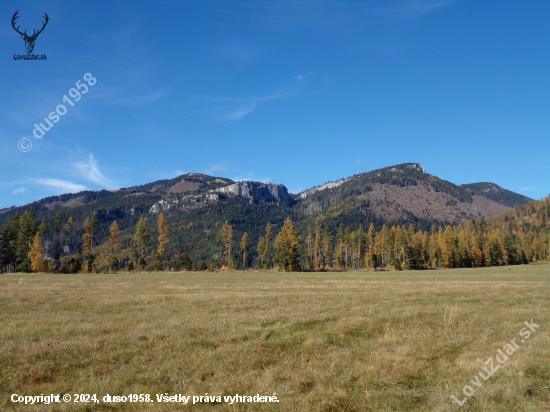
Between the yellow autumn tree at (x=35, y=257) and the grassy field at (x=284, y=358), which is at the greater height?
the yellow autumn tree at (x=35, y=257)

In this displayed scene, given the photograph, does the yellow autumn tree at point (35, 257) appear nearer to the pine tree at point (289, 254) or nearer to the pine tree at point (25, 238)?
the pine tree at point (25, 238)

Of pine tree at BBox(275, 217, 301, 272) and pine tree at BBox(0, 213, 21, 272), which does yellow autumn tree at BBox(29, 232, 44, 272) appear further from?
pine tree at BBox(275, 217, 301, 272)

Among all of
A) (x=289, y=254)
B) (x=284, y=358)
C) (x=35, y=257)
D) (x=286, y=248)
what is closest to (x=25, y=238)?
(x=35, y=257)

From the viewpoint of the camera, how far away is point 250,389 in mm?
7523

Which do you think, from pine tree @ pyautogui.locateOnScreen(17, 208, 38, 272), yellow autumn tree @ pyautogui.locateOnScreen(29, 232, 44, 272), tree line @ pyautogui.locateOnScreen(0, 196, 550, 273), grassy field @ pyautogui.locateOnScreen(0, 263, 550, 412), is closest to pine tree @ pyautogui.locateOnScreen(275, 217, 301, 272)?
tree line @ pyautogui.locateOnScreen(0, 196, 550, 273)

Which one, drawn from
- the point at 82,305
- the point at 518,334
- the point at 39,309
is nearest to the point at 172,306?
the point at 82,305

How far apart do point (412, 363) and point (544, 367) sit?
12.2ft

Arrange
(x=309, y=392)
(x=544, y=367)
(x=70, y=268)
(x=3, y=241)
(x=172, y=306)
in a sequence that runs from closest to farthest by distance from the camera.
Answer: (x=309, y=392) → (x=544, y=367) → (x=172, y=306) → (x=70, y=268) → (x=3, y=241)

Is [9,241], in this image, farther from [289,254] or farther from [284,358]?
[284,358]

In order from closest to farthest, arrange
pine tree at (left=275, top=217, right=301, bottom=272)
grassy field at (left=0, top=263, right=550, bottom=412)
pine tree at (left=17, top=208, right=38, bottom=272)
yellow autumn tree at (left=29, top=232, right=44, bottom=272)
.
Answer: grassy field at (left=0, top=263, right=550, bottom=412) < yellow autumn tree at (left=29, top=232, right=44, bottom=272) < pine tree at (left=17, top=208, right=38, bottom=272) < pine tree at (left=275, top=217, right=301, bottom=272)

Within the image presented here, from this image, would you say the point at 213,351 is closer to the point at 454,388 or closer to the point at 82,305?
the point at 454,388

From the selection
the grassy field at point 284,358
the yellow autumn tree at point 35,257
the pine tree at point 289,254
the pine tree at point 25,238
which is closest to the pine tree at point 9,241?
the pine tree at point 25,238

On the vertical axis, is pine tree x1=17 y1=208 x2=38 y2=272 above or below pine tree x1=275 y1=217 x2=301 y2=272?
above

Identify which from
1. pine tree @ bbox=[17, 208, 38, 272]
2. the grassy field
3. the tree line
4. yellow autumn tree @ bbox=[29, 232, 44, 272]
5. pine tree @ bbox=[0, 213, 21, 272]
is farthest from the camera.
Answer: the tree line
